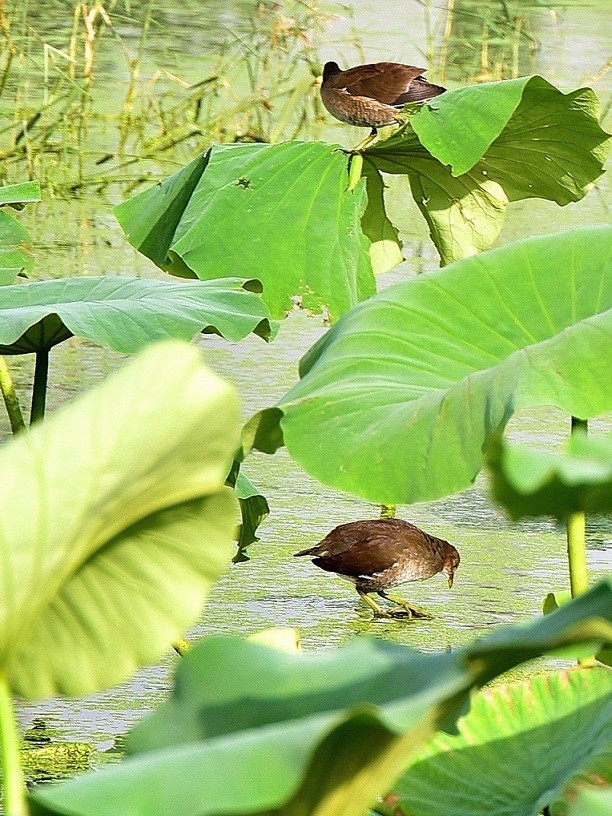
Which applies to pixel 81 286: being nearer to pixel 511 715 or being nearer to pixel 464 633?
pixel 464 633

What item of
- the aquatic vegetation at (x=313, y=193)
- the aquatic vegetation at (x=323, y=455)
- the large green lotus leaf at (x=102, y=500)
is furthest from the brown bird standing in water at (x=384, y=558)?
the large green lotus leaf at (x=102, y=500)

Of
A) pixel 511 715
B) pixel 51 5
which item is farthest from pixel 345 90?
pixel 51 5

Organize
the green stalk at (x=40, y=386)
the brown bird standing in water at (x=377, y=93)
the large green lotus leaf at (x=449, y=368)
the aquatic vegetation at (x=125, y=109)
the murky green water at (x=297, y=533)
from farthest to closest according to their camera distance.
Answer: the aquatic vegetation at (x=125, y=109), the brown bird standing in water at (x=377, y=93), the murky green water at (x=297, y=533), the green stalk at (x=40, y=386), the large green lotus leaf at (x=449, y=368)

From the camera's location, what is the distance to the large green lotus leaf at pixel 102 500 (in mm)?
463

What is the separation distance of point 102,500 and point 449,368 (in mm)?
733

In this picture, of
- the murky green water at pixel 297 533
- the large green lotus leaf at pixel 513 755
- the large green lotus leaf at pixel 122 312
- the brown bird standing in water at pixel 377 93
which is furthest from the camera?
the brown bird standing in water at pixel 377 93

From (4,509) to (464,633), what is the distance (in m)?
1.36

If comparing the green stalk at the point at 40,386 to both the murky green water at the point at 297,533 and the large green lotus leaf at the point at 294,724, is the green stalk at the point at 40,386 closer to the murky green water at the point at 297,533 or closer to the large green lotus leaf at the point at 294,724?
the murky green water at the point at 297,533

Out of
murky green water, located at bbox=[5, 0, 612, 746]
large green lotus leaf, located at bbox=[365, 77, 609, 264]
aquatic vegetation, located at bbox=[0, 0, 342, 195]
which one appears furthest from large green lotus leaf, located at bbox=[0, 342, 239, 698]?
aquatic vegetation, located at bbox=[0, 0, 342, 195]

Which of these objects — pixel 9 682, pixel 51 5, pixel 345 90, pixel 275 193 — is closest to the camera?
pixel 9 682

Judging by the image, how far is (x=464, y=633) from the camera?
1.77 metres

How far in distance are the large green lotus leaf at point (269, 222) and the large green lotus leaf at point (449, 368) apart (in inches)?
23.0

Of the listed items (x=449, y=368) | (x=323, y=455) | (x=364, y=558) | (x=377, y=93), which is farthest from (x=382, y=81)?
(x=323, y=455)

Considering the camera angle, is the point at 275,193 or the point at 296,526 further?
the point at 296,526
